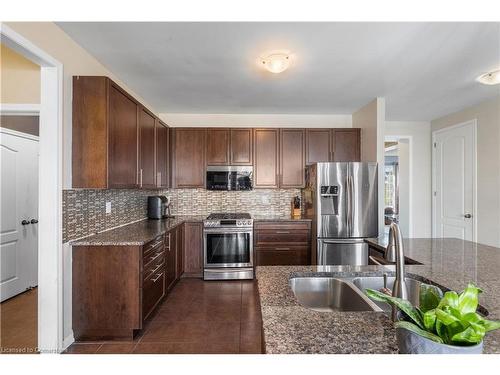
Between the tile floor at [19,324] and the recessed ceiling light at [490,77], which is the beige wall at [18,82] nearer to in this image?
the tile floor at [19,324]

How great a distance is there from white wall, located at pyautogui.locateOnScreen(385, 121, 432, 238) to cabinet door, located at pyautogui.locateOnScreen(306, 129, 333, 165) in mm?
1361

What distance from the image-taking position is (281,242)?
3.84 metres

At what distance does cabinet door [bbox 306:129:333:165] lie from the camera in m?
4.15

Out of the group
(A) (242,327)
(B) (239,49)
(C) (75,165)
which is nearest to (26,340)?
(C) (75,165)

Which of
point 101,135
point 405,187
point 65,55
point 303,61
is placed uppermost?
point 303,61

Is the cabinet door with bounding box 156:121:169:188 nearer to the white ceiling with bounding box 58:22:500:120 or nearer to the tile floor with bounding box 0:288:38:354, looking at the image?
the white ceiling with bounding box 58:22:500:120

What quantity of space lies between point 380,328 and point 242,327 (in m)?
1.94

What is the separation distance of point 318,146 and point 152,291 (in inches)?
116

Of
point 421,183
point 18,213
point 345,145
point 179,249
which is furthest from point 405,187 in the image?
point 18,213

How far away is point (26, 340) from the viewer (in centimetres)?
226

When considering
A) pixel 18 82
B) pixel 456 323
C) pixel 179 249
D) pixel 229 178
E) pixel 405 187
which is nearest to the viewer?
pixel 456 323

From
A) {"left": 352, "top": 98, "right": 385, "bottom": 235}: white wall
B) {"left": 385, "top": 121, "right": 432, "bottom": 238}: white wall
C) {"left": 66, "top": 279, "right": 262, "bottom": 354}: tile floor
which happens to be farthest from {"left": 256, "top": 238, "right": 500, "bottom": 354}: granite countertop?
{"left": 385, "top": 121, "right": 432, "bottom": 238}: white wall

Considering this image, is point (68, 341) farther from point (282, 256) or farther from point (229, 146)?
point (229, 146)
